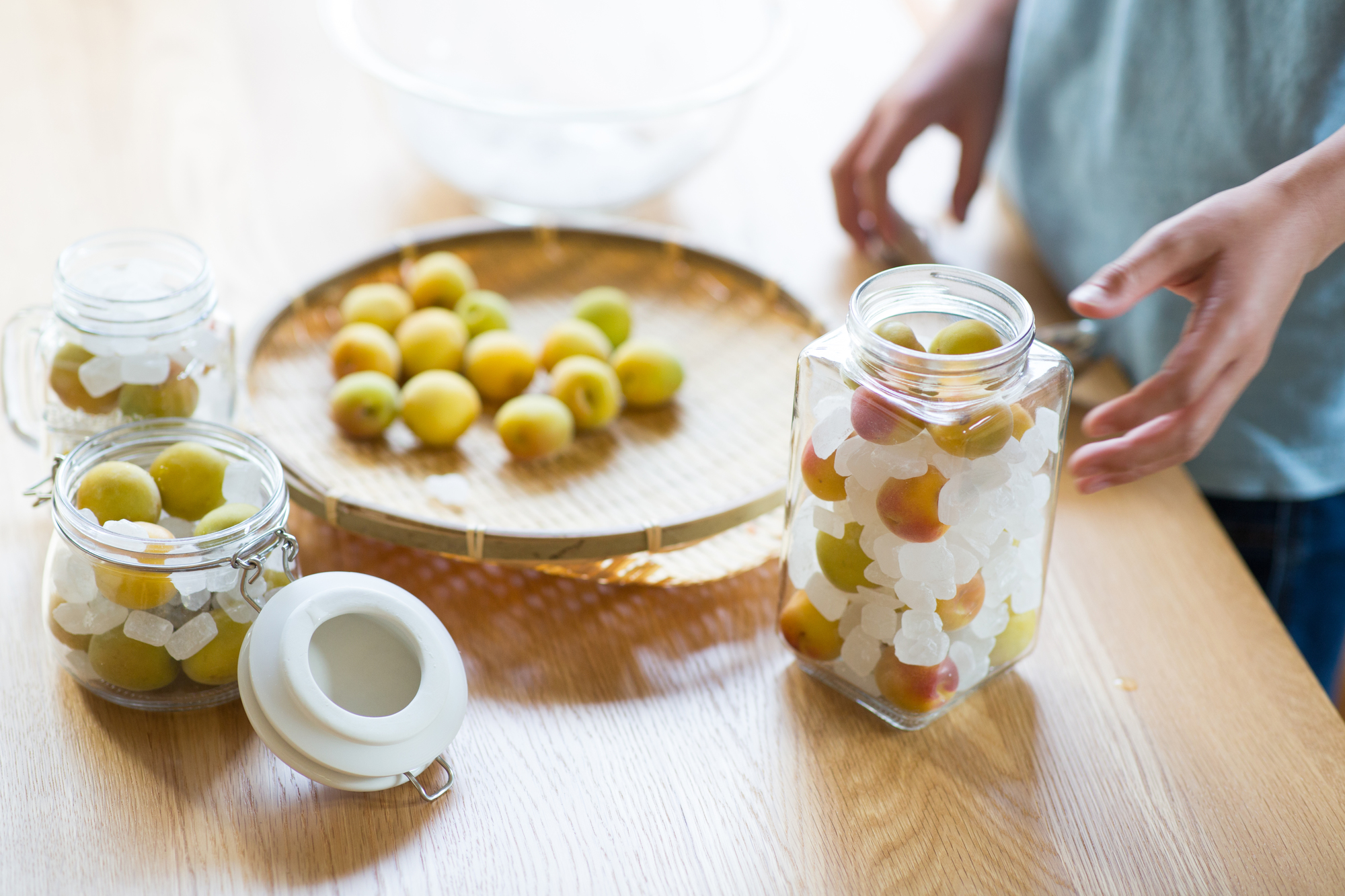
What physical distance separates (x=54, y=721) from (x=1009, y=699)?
0.56 m

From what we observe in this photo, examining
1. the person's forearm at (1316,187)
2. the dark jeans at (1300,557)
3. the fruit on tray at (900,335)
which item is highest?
the person's forearm at (1316,187)

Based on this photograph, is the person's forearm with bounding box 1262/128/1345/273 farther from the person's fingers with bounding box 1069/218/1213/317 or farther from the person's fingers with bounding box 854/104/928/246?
the person's fingers with bounding box 854/104/928/246

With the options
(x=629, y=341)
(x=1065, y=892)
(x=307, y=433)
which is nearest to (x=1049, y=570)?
(x=1065, y=892)

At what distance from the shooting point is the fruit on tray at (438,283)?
933 mm

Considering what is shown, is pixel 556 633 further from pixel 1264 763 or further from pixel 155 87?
pixel 155 87

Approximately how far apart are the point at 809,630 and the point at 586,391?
308mm

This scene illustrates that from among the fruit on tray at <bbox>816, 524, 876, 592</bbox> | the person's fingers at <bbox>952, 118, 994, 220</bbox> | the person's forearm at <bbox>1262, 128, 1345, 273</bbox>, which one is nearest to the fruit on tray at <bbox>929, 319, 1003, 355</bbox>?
the fruit on tray at <bbox>816, 524, 876, 592</bbox>

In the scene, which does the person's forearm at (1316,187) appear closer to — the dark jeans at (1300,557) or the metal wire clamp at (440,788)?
the dark jeans at (1300,557)

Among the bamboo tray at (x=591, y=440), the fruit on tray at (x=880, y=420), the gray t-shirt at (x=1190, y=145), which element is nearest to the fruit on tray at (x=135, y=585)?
the bamboo tray at (x=591, y=440)

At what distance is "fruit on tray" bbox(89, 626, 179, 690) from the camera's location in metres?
0.57

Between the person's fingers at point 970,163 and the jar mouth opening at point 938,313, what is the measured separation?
52 cm

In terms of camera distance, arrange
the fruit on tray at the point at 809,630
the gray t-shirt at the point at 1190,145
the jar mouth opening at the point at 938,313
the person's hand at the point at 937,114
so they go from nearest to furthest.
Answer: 1. the jar mouth opening at the point at 938,313
2. the fruit on tray at the point at 809,630
3. the gray t-shirt at the point at 1190,145
4. the person's hand at the point at 937,114

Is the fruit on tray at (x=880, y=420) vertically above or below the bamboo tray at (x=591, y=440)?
above

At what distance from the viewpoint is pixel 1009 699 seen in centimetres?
66
